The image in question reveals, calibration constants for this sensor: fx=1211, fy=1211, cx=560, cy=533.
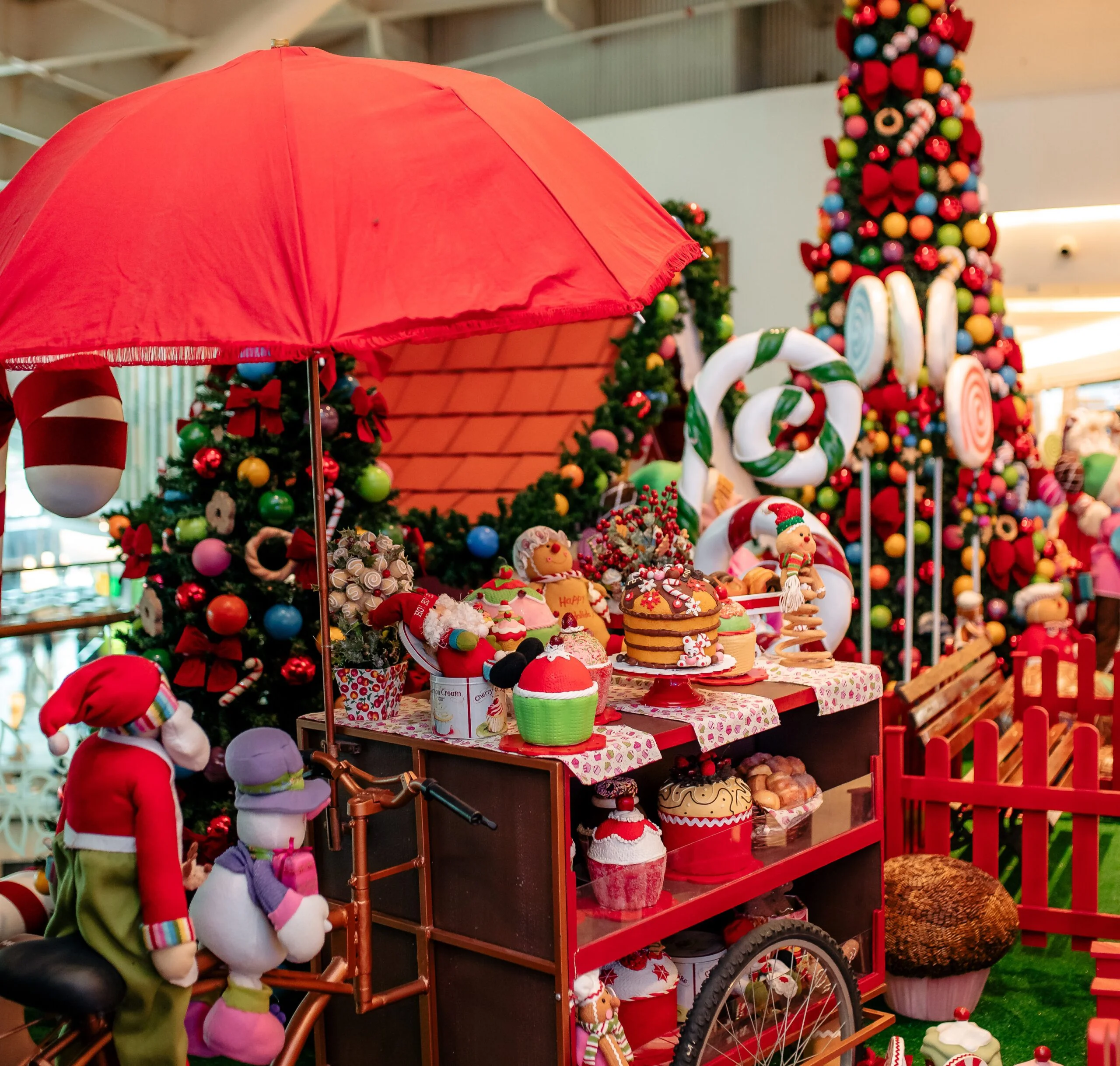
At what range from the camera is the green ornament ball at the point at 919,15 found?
19.7 feet

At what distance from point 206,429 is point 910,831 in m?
2.51

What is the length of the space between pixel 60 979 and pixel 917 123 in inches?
218

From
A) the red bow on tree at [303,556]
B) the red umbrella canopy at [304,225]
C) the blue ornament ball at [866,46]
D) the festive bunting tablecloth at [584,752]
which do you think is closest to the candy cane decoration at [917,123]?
the blue ornament ball at [866,46]

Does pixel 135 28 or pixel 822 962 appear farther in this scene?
pixel 135 28

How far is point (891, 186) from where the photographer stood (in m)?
6.14

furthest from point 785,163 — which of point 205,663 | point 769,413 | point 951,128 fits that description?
point 205,663

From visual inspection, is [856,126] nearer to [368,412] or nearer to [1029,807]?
[368,412]

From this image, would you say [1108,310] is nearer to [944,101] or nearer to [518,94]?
[944,101]

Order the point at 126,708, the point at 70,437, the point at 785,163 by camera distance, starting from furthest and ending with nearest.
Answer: the point at 785,163
the point at 70,437
the point at 126,708

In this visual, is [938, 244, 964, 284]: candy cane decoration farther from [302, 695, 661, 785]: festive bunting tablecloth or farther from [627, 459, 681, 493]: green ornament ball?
[302, 695, 661, 785]: festive bunting tablecloth

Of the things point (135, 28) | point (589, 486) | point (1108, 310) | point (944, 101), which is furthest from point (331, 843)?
point (1108, 310)

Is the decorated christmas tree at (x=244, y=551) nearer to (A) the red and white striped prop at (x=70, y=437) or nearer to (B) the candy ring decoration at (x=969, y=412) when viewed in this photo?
(A) the red and white striped prop at (x=70, y=437)

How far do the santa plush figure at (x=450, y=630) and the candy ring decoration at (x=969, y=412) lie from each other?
149 inches

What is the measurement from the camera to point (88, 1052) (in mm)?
2035
